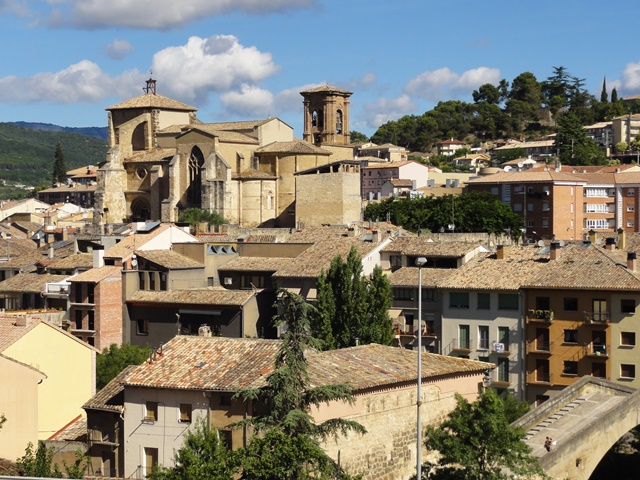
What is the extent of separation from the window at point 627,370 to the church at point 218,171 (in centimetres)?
3953

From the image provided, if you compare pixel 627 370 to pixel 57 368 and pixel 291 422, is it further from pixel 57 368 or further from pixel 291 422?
pixel 291 422

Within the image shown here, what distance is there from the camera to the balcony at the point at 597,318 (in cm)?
4375

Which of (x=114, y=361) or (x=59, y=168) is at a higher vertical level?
(x=59, y=168)

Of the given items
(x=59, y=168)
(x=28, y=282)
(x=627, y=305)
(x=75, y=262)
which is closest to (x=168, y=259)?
(x=75, y=262)

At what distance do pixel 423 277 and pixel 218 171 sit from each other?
125 feet

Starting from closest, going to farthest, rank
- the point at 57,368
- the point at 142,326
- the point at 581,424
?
the point at 581,424 < the point at 57,368 < the point at 142,326

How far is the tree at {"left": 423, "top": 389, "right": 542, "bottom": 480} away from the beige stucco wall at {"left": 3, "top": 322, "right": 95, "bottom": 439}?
1406 centimetres

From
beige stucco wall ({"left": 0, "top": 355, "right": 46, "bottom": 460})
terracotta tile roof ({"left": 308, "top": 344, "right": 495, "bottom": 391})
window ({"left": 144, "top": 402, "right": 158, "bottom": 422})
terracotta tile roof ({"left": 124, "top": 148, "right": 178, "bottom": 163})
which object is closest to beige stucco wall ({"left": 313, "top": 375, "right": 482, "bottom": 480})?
terracotta tile roof ({"left": 308, "top": 344, "right": 495, "bottom": 391})

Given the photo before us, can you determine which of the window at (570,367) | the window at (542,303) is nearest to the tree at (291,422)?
the window at (570,367)

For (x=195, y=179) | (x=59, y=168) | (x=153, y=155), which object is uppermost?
(x=59, y=168)

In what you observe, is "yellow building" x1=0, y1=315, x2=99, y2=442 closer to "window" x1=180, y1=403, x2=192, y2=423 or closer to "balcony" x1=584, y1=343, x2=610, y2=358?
"window" x1=180, y1=403, x2=192, y2=423

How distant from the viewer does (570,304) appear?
147ft

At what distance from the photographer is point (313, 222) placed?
273 ft

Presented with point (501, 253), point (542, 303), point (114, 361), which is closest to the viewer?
point (114, 361)
